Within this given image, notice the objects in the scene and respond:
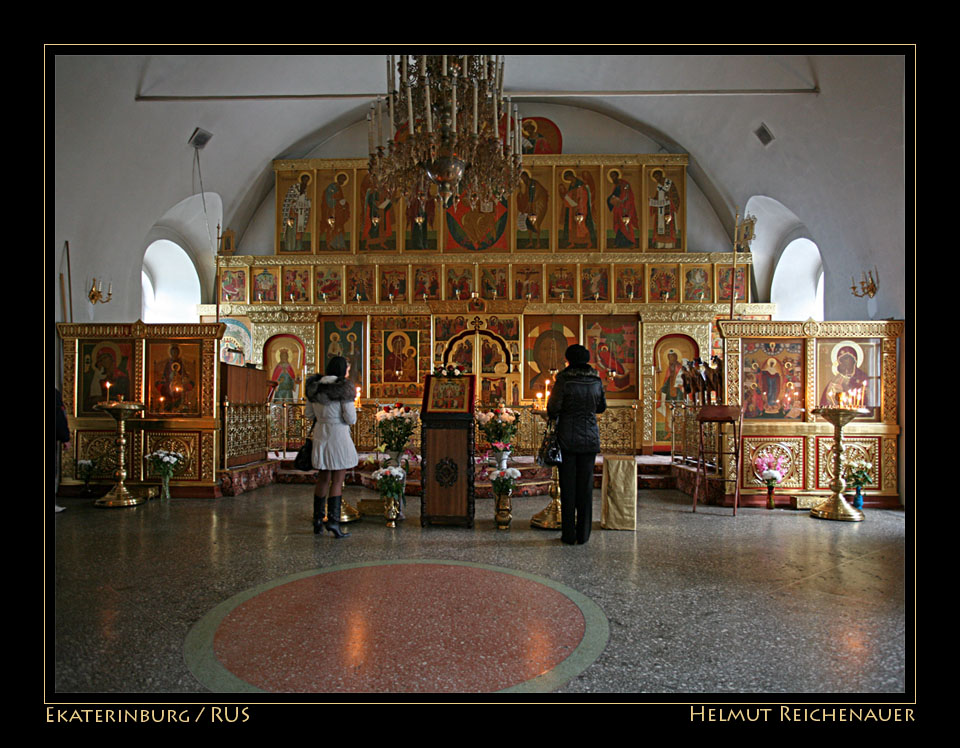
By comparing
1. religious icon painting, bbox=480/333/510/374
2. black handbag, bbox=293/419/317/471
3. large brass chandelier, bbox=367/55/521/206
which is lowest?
black handbag, bbox=293/419/317/471

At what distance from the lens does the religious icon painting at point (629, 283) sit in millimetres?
13344

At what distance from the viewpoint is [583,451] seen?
5.58 m

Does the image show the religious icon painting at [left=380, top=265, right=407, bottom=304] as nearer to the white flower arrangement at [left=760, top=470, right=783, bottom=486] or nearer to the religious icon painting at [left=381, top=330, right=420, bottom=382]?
the religious icon painting at [left=381, top=330, right=420, bottom=382]

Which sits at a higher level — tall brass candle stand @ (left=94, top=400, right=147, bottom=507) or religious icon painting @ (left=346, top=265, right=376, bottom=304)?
religious icon painting @ (left=346, top=265, right=376, bottom=304)

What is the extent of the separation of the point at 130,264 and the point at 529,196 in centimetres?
853

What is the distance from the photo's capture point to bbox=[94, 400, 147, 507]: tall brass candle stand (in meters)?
7.68

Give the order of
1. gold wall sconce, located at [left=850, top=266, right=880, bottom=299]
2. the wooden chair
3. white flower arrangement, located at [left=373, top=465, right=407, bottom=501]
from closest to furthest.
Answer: white flower arrangement, located at [left=373, top=465, right=407, bottom=501] < the wooden chair < gold wall sconce, located at [left=850, top=266, right=880, bottom=299]

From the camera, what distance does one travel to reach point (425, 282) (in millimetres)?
13445

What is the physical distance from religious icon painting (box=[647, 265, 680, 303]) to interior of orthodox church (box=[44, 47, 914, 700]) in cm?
8

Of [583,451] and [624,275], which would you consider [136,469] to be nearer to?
[583,451]

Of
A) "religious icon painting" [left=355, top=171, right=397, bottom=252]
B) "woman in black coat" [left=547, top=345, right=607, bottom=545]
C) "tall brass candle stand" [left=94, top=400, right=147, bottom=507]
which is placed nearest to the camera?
"woman in black coat" [left=547, top=345, right=607, bottom=545]

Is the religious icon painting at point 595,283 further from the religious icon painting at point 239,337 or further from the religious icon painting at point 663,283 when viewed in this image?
the religious icon painting at point 239,337

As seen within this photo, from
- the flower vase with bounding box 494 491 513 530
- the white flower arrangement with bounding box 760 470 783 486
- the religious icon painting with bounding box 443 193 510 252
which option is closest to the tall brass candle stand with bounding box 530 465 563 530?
the flower vase with bounding box 494 491 513 530

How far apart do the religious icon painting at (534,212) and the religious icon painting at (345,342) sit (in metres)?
4.29
